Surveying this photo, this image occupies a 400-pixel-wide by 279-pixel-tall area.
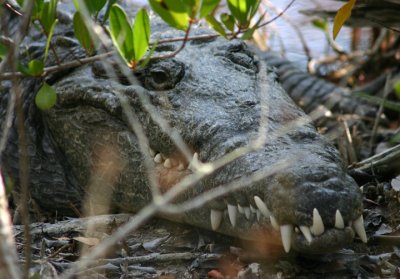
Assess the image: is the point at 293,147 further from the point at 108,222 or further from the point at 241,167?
the point at 108,222

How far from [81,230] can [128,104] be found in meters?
0.61

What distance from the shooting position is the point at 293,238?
82.3 inches

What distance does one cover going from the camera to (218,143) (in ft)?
8.13

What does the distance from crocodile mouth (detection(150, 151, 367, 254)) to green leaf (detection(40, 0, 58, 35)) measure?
2.13 feet

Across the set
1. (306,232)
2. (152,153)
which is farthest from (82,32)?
(306,232)

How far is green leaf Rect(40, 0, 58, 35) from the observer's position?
85.6 inches

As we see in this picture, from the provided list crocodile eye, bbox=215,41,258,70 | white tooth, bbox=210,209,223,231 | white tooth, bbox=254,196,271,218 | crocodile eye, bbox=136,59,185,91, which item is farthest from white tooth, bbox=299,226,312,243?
crocodile eye, bbox=215,41,258,70

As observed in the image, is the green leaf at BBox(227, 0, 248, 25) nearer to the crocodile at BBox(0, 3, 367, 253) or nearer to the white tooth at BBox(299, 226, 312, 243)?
the crocodile at BBox(0, 3, 367, 253)

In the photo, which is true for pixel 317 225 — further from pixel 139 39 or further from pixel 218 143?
pixel 139 39

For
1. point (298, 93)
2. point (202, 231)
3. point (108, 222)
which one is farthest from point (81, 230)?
point (298, 93)

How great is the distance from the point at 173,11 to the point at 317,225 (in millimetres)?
753

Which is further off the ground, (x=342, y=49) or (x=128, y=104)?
(x=128, y=104)

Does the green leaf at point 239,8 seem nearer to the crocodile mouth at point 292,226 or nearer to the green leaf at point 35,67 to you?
the crocodile mouth at point 292,226

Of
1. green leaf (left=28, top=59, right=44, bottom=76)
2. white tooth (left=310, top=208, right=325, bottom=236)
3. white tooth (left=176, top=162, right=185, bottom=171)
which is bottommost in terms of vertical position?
white tooth (left=176, top=162, right=185, bottom=171)
